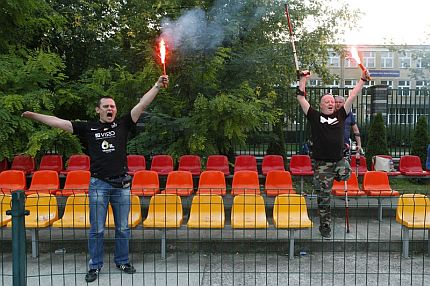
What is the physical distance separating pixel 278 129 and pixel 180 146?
3290 mm

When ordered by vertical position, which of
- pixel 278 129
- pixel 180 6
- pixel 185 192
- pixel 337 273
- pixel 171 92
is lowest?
pixel 337 273

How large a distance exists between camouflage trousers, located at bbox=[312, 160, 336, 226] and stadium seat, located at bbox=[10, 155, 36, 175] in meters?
6.29

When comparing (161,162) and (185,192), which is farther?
(161,162)

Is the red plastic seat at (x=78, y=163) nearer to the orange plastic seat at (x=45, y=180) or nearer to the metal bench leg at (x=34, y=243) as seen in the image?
the orange plastic seat at (x=45, y=180)

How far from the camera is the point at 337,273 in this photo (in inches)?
220

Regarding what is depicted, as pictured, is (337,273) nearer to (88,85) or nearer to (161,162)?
(161,162)

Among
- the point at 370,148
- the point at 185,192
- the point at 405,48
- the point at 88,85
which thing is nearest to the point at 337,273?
the point at 185,192

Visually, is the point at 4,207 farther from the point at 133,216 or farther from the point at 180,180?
the point at 180,180

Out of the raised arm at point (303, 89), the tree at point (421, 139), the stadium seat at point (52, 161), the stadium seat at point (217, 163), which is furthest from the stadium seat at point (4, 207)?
the tree at point (421, 139)

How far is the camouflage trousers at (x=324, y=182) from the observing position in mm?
6645

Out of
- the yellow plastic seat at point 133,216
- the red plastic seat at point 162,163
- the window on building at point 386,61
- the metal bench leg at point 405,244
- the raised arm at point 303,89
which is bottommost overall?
the metal bench leg at point 405,244

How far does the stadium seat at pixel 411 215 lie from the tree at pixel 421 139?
7.04m

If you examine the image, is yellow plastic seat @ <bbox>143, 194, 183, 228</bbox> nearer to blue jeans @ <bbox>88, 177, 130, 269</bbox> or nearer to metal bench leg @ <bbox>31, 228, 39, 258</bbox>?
blue jeans @ <bbox>88, 177, 130, 269</bbox>

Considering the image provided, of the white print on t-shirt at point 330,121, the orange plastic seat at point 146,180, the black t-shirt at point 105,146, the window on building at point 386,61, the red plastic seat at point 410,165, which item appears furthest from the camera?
the window on building at point 386,61
